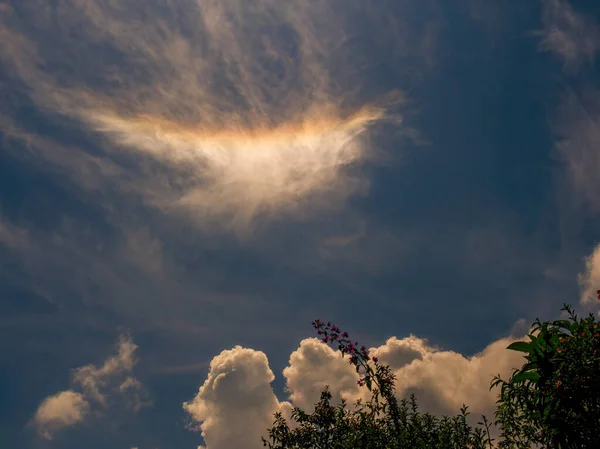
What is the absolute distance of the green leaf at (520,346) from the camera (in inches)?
1183

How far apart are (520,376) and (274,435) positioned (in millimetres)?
13626

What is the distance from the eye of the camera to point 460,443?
703 inches

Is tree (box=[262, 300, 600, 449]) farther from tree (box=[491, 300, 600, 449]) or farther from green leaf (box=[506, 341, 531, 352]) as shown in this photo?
green leaf (box=[506, 341, 531, 352])

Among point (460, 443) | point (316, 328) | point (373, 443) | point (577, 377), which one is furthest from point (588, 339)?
point (373, 443)

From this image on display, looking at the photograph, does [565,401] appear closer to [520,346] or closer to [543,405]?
[543,405]

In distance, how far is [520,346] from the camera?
30.6 m

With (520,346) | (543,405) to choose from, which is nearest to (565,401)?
(543,405)

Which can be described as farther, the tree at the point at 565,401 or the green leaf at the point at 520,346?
the green leaf at the point at 520,346

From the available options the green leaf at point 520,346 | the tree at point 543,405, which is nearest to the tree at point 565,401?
the tree at point 543,405

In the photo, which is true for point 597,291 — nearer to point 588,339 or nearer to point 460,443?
point 588,339

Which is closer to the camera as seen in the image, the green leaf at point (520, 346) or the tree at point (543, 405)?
the tree at point (543, 405)

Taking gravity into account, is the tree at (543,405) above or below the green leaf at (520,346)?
below

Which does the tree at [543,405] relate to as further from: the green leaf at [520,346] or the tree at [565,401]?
the green leaf at [520,346]

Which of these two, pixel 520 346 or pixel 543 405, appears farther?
pixel 520 346
